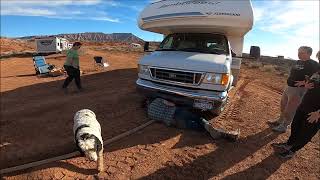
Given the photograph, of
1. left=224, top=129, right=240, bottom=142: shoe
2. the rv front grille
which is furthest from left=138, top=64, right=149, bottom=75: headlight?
left=224, top=129, right=240, bottom=142: shoe

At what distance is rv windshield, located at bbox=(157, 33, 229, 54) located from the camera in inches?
336

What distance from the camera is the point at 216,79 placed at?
736cm

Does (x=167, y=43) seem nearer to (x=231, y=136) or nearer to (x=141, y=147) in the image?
(x=231, y=136)

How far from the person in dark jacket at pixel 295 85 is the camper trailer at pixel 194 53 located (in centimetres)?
131

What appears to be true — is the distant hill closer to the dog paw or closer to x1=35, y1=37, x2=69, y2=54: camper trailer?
x1=35, y1=37, x2=69, y2=54: camper trailer

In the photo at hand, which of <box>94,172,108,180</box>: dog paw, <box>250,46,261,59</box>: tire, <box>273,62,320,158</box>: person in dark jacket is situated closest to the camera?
<box>94,172,108,180</box>: dog paw

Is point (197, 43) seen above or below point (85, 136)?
above

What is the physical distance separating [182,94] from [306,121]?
2.51 m

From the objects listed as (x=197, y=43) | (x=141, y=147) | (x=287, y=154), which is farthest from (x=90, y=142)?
(x=197, y=43)

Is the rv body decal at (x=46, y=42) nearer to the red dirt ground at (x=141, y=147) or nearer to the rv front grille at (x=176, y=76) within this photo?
the red dirt ground at (x=141, y=147)

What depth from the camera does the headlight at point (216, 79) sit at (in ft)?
24.1

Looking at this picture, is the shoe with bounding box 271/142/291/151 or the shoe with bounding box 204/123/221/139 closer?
the shoe with bounding box 271/142/291/151

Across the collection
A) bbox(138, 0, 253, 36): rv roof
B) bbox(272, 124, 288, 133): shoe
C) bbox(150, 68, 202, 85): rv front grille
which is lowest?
bbox(272, 124, 288, 133): shoe

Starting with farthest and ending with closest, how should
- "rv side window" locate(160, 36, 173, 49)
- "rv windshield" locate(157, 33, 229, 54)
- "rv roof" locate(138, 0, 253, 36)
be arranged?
"rv side window" locate(160, 36, 173, 49), "rv windshield" locate(157, 33, 229, 54), "rv roof" locate(138, 0, 253, 36)
